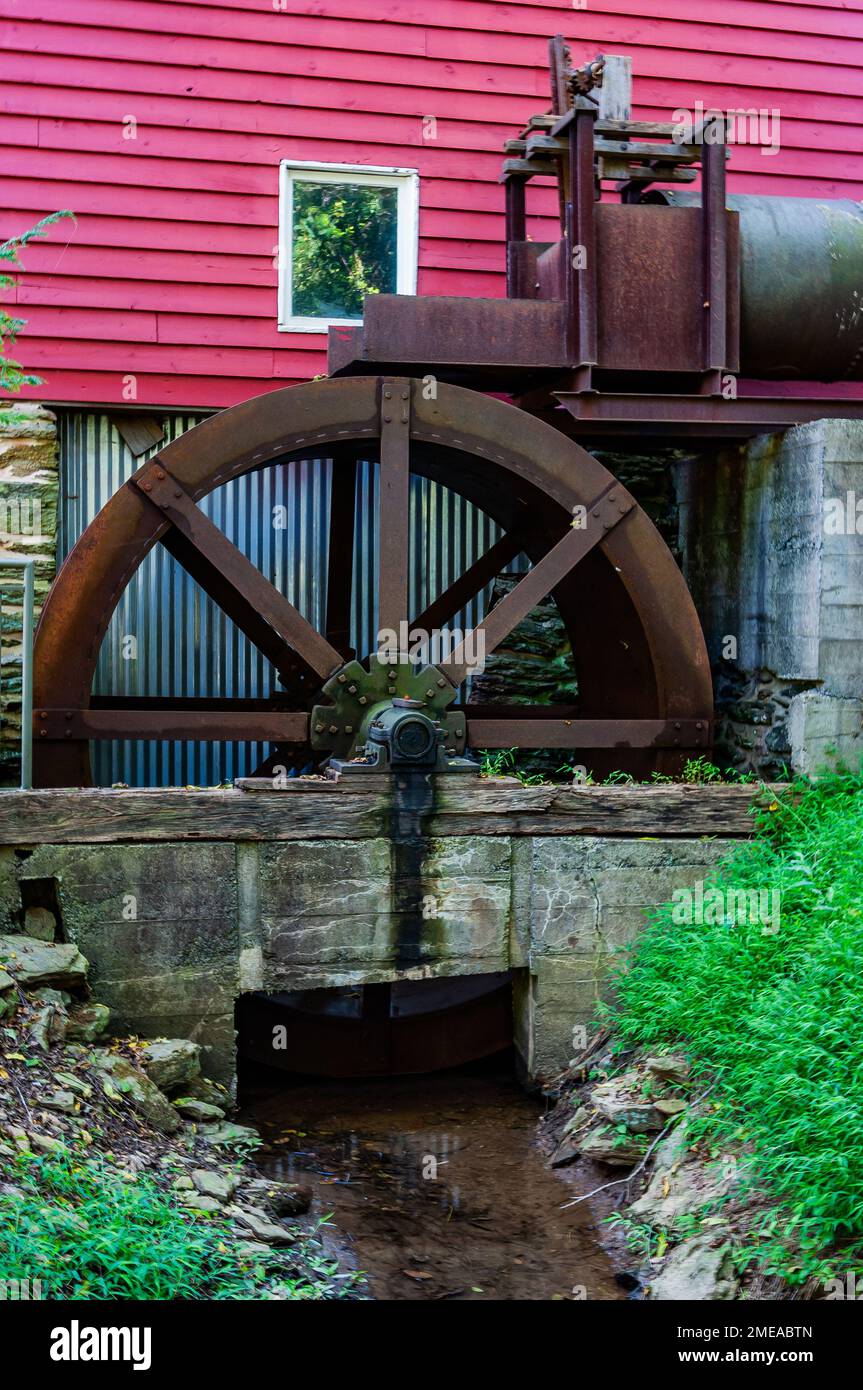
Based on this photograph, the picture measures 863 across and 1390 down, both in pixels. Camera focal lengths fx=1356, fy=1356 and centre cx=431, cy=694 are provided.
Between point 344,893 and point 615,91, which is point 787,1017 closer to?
point 344,893

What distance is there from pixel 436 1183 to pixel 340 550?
3434 mm

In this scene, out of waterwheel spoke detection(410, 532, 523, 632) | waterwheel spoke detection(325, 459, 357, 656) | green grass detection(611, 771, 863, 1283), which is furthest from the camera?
waterwheel spoke detection(410, 532, 523, 632)

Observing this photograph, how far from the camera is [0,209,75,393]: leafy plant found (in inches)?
217

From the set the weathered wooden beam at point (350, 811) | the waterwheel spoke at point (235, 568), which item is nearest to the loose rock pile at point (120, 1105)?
the weathered wooden beam at point (350, 811)

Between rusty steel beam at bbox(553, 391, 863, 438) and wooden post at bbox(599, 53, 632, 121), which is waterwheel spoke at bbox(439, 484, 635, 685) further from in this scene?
wooden post at bbox(599, 53, 632, 121)

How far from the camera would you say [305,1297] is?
3.66m

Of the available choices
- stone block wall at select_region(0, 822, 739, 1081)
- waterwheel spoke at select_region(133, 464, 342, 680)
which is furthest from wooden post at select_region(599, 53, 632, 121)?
stone block wall at select_region(0, 822, 739, 1081)

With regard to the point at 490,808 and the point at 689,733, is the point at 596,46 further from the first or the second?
the point at 490,808

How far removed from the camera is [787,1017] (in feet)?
14.2

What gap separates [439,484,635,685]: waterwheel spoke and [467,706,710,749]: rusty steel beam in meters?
0.27

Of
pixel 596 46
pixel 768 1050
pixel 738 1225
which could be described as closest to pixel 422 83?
pixel 596 46

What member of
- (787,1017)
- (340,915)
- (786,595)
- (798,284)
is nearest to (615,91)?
(798,284)

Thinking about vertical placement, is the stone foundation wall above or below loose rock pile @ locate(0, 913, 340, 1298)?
above

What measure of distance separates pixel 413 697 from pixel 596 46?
152 inches
